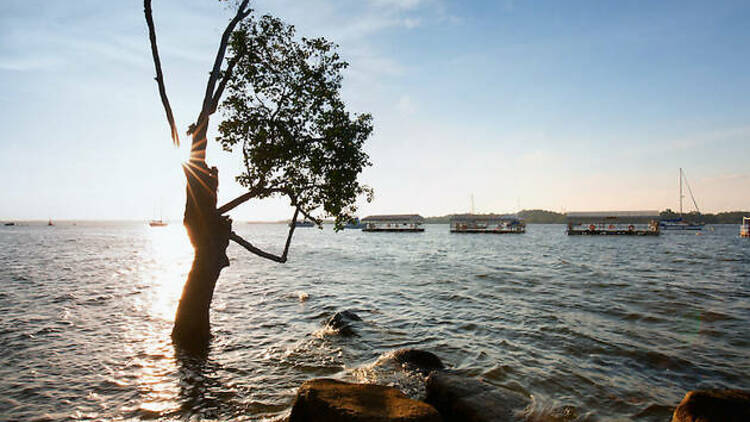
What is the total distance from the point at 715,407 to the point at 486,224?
13330 centimetres

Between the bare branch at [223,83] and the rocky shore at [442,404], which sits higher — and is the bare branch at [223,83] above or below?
above

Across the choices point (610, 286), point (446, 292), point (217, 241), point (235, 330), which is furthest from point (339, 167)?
point (610, 286)

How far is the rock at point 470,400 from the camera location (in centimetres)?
608

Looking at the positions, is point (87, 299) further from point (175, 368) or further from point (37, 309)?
point (175, 368)

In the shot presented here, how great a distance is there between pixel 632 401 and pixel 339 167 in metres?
9.52

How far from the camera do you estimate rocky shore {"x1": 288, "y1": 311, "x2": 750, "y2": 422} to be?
15.0 ft

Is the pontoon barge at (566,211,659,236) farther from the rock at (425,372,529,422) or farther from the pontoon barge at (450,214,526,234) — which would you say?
the rock at (425,372,529,422)

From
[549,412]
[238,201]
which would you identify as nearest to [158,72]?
[238,201]

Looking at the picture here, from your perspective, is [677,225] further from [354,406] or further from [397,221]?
[354,406]

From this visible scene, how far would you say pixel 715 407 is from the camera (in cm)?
493

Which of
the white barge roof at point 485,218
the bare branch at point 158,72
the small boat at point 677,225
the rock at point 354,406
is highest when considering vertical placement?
the bare branch at point 158,72

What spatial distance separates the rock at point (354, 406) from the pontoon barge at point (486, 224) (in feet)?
417

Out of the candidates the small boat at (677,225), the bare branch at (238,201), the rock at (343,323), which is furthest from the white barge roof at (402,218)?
the bare branch at (238,201)

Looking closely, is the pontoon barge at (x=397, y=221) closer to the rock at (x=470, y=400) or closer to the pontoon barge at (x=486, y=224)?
the pontoon barge at (x=486, y=224)
